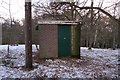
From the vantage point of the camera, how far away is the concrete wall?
12625 mm

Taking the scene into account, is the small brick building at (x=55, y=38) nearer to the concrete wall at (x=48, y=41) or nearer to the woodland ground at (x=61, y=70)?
the concrete wall at (x=48, y=41)

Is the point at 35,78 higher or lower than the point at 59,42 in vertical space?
lower

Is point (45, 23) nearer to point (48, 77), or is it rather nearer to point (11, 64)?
point (11, 64)

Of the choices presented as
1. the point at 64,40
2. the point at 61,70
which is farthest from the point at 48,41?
the point at 61,70

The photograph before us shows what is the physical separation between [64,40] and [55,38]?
23.0 inches

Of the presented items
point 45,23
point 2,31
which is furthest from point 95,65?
point 2,31

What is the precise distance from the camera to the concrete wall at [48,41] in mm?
12625

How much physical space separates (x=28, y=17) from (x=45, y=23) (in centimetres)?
289

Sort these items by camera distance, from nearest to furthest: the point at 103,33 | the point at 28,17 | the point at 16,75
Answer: the point at 16,75 → the point at 28,17 → the point at 103,33

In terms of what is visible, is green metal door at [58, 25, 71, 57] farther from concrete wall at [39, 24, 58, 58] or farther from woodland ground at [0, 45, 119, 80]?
woodland ground at [0, 45, 119, 80]

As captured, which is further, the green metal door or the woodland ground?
the green metal door

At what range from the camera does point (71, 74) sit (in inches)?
349

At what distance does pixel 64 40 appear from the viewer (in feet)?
42.4

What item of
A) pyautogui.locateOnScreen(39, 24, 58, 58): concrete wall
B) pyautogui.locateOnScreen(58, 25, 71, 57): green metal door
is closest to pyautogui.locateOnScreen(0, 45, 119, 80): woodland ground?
pyautogui.locateOnScreen(39, 24, 58, 58): concrete wall
